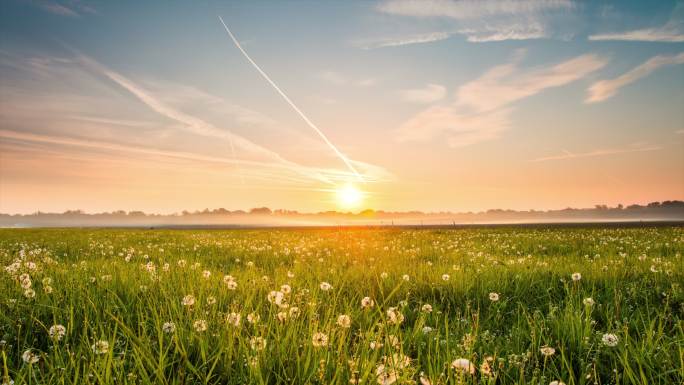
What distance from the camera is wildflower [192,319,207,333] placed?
302 cm

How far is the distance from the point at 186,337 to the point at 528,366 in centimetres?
274

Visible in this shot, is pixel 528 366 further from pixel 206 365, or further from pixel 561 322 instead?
pixel 206 365

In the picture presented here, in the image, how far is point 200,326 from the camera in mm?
3152

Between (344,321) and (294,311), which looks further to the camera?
(294,311)

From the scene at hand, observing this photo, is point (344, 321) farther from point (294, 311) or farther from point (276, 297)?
point (276, 297)

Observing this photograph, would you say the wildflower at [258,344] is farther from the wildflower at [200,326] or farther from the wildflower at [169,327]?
the wildflower at [169,327]

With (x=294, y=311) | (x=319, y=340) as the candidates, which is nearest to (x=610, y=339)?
(x=319, y=340)

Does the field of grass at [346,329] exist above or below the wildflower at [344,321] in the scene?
below

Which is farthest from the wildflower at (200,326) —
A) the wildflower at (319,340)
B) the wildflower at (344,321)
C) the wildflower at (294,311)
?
the wildflower at (344,321)

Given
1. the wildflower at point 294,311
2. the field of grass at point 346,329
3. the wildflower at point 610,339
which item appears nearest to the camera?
the field of grass at point 346,329

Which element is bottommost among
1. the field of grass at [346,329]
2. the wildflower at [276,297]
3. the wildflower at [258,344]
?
the field of grass at [346,329]

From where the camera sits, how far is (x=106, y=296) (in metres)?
4.57

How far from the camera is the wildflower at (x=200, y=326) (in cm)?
302

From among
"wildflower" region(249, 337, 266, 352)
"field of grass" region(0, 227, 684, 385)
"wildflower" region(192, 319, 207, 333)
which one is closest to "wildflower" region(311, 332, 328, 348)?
"field of grass" region(0, 227, 684, 385)
